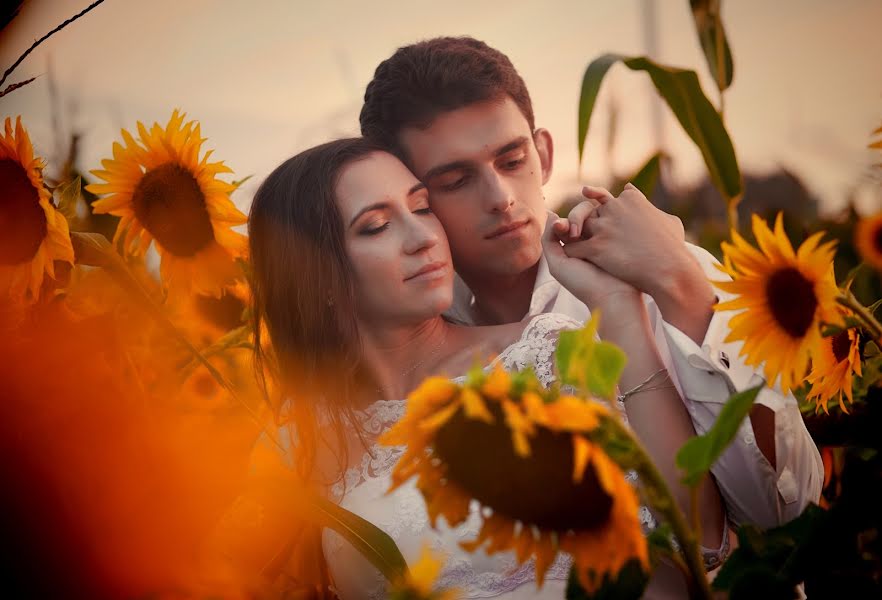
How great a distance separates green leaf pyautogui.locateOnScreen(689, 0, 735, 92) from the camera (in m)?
0.91

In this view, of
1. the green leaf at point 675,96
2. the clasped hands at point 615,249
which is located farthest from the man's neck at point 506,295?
the green leaf at point 675,96

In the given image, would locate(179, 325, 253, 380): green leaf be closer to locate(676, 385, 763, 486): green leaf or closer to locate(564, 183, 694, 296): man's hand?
locate(564, 183, 694, 296): man's hand

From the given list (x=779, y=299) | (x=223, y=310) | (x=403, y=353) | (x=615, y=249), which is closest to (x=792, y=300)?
(x=779, y=299)

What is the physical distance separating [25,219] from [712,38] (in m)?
0.75

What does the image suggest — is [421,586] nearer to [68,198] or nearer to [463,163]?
[68,198]

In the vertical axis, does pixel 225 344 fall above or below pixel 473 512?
above

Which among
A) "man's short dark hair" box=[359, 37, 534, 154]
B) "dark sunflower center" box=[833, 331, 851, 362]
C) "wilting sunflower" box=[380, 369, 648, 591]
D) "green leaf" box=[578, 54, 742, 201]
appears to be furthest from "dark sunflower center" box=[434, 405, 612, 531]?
"man's short dark hair" box=[359, 37, 534, 154]

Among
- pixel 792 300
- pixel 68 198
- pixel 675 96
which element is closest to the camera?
pixel 792 300

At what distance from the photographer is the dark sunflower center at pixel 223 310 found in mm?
1371

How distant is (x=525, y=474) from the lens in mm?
429

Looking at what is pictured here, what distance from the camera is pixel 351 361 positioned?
124 cm

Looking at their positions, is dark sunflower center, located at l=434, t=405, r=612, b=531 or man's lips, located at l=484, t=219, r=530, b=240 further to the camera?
man's lips, located at l=484, t=219, r=530, b=240

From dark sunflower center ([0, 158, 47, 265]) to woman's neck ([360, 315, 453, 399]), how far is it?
0.51 meters

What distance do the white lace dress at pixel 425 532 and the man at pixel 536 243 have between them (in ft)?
0.44
